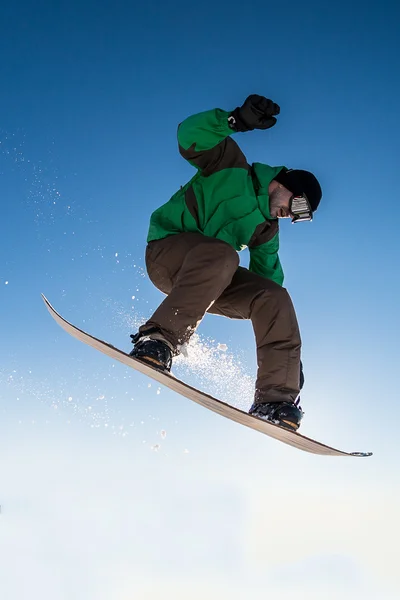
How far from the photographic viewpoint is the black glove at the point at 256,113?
15.6ft

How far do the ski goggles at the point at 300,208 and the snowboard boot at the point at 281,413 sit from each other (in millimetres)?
1838

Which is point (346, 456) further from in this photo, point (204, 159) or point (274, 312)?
point (204, 159)

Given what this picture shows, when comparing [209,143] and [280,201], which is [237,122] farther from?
[280,201]

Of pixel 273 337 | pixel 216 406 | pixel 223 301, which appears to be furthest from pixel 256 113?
pixel 216 406

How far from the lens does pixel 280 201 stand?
5738mm

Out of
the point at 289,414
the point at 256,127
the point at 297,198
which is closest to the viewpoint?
the point at 256,127

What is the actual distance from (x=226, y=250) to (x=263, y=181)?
3.27 feet

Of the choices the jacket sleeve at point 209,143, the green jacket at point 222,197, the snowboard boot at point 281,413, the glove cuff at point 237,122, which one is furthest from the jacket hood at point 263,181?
the snowboard boot at point 281,413

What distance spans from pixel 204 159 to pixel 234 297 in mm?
1395

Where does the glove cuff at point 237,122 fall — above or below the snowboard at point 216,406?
above

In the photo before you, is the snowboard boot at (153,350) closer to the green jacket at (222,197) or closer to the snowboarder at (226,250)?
the snowboarder at (226,250)

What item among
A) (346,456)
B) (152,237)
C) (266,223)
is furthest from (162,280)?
(346,456)

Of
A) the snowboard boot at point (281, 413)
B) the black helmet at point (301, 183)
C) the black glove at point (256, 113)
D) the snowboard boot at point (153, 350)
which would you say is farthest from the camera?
the black helmet at point (301, 183)

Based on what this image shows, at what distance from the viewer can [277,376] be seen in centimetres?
548
